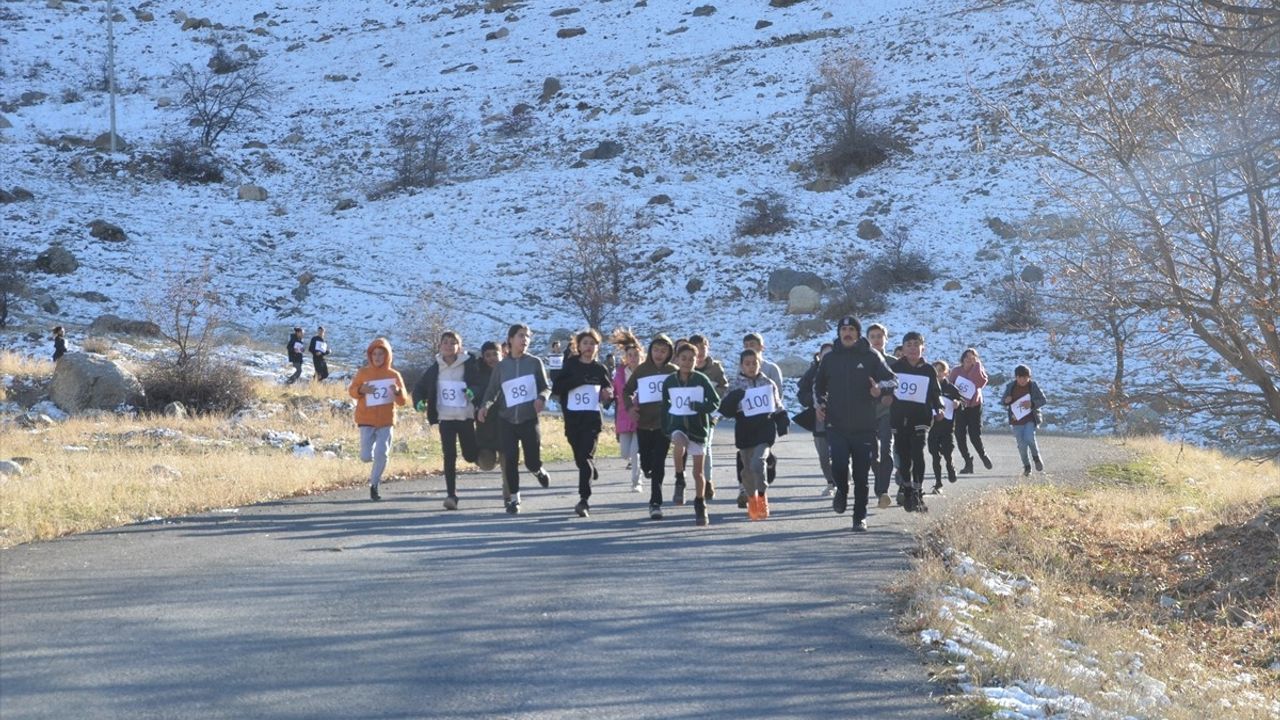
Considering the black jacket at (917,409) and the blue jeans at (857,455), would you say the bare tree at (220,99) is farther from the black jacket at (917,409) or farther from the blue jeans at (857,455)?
the blue jeans at (857,455)

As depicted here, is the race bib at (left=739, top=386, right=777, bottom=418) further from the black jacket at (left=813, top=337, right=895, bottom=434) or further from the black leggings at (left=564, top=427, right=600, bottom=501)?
the black leggings at (left=564, top=427, right=600, bottom=501)

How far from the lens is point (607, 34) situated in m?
78.4

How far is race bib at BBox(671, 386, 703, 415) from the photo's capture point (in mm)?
12719

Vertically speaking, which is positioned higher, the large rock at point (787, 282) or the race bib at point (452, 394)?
the large rock at point (787, 282)

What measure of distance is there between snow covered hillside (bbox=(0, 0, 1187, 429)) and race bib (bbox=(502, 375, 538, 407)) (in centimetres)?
2987

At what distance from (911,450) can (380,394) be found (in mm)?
6253

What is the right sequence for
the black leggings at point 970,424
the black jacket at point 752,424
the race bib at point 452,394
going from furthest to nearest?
the black leggings at point 970,424 < the race bib at point 452,394 < the black jacket at point 752,424

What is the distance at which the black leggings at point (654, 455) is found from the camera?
13.4 meters

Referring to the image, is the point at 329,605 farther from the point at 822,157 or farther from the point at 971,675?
the point at 822,157

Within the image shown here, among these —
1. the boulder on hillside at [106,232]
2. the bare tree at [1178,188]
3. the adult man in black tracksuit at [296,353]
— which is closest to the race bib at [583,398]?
the bare tree at [1178,188]

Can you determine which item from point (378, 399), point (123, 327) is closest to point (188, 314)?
point (123, 327)

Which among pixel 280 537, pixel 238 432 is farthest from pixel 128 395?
pixel 280 537

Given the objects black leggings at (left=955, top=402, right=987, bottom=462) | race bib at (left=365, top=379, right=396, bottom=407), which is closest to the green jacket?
race bib at (left=365, top=379, right=396, bottom=407)

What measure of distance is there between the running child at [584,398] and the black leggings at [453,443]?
1323 millimetres
